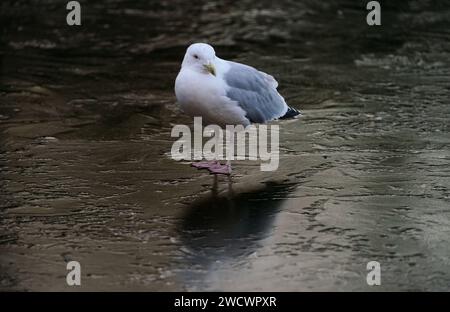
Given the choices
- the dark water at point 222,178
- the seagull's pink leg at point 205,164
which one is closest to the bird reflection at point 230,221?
the dark water at point 222,178

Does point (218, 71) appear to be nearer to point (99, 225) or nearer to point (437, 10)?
point (99, 225)

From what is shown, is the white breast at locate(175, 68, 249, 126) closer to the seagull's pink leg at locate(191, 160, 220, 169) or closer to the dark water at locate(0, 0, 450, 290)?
the seagull's pink leg at locate(191, 160, 220, 169)

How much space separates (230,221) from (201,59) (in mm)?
1326

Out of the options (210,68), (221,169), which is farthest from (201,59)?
(221,169)

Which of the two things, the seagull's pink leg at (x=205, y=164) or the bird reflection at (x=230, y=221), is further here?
the seagull's pink leg at (x=205, y=164)

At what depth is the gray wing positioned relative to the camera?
6562 millimetres

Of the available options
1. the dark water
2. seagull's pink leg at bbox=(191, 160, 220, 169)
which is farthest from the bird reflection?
seagull's pink leg at bbox=(191, 160, 220, 169)

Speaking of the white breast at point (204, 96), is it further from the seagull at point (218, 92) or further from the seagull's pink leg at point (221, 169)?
the seagull's pink leg at point (221, 169)

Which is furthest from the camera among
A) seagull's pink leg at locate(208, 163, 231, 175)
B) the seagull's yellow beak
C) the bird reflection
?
seagull's pink leg at locate(208, 163, 231, 175)

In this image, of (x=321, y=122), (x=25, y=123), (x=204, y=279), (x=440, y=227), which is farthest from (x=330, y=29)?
(x=204, y=279)

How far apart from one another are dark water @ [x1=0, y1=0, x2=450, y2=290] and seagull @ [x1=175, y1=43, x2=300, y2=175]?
1.24 ft

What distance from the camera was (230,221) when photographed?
5.65 metres

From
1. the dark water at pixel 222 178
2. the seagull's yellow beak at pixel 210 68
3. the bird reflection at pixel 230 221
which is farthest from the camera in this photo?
the seagull's yellow beak at pixel 210 68

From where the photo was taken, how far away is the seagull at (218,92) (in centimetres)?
632
